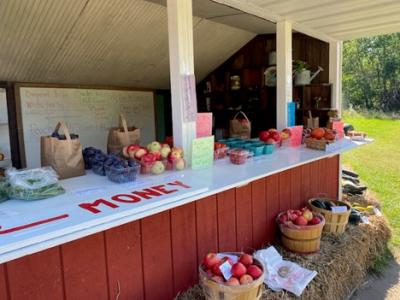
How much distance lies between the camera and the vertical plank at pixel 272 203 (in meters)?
2.30

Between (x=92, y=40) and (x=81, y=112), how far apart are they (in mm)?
1102

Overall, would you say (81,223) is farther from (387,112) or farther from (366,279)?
(387,112)

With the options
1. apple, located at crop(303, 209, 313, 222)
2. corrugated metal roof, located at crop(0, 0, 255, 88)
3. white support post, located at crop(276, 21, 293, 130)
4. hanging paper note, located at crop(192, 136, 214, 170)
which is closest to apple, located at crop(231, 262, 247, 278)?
hanging paper note, located at crop(192, 136, 214, 170)

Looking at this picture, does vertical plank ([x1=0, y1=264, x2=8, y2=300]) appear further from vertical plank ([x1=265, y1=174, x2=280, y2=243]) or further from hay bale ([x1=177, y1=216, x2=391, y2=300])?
vertical plank ([x1=265, y1=174, x2=280, y2=243])

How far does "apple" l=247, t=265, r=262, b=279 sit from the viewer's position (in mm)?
1564

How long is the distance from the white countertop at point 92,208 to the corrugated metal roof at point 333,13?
1.10 m

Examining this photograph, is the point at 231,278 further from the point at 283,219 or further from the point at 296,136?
the point at 296,136

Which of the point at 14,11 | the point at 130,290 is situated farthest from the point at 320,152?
the point at 14,11

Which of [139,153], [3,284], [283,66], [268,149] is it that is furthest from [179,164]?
[283,66]

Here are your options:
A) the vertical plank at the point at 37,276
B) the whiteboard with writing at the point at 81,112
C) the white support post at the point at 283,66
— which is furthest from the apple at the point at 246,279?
the whiteboard with writing at the point at 81,112

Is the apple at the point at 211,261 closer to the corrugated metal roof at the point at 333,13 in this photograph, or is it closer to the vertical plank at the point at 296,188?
the vertical plank at the point at 296,188

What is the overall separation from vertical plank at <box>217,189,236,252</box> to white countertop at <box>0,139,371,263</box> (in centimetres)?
18

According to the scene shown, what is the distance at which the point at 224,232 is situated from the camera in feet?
6.43

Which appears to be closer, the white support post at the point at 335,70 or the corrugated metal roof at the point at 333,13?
the corrugated metal roof at the point at 333,13
